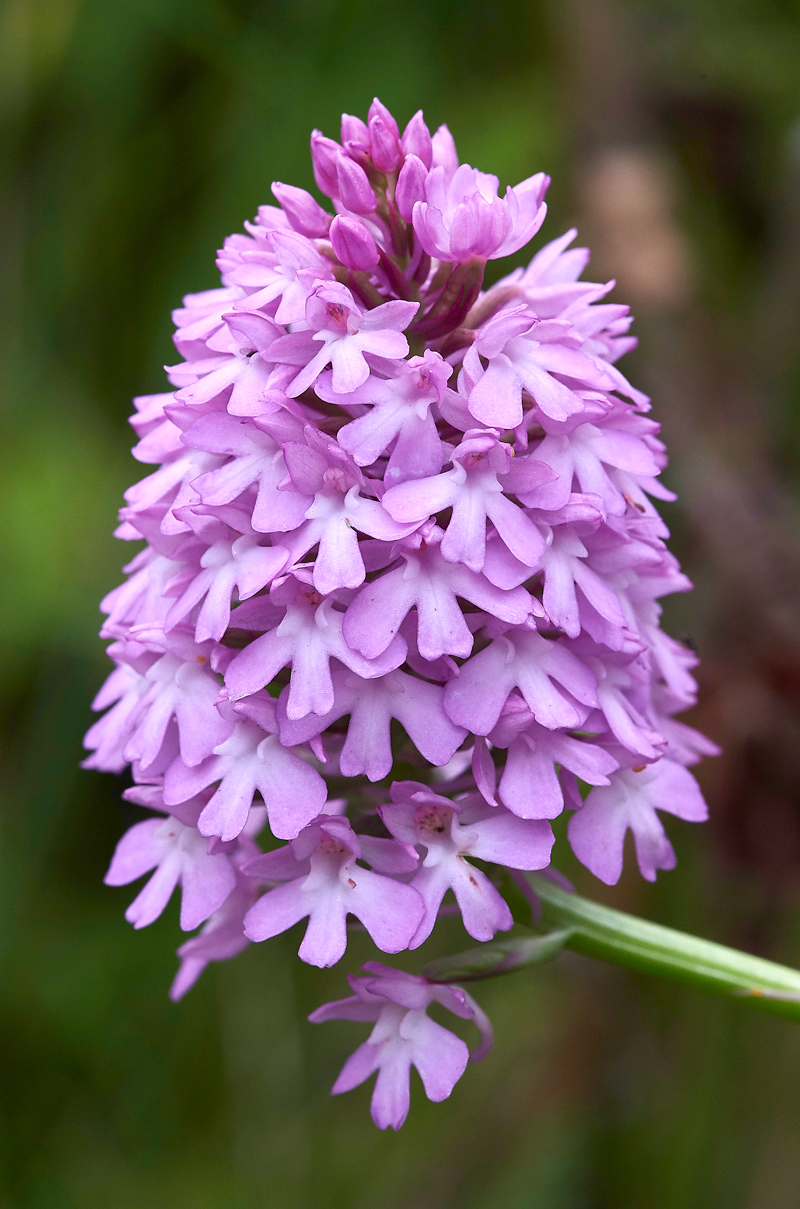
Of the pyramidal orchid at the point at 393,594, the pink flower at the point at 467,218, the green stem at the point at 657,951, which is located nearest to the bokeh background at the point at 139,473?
the green stem at the point at 657,951

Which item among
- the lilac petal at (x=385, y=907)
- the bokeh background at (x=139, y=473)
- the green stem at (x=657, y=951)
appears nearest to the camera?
the lilac petal at (x=385, y=907)

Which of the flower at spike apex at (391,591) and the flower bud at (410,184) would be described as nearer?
the flower at spike apex at (391,591)

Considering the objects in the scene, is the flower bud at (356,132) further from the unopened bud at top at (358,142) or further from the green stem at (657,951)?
the green stem at (657,951)

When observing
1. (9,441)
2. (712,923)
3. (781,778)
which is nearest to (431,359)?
(781,778)

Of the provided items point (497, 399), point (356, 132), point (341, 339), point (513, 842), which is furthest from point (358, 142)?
point (513, 842)

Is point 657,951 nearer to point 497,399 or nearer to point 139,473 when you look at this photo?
point 497,399

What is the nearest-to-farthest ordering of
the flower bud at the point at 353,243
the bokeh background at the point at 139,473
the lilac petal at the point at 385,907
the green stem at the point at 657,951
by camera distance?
the lilac petal at the point at 385,907 → the flower bud at the point at 353,243 → the green stem at the point at 657,951 → the bokeh background at the point at 139,473
